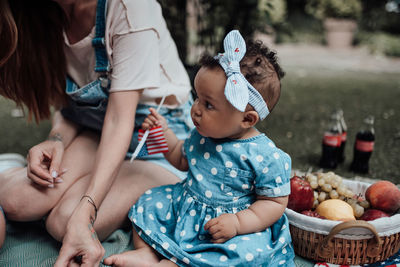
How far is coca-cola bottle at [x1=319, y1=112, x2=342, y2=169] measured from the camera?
7.18ft

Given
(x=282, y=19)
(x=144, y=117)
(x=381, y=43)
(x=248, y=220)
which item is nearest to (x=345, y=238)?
(x=248, y=220)

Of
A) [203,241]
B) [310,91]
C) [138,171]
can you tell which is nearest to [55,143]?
[138,171]

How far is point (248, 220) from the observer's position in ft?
3.81

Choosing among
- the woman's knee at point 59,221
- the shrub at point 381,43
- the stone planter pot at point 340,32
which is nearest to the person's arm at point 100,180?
the woman's knee at point 59,221

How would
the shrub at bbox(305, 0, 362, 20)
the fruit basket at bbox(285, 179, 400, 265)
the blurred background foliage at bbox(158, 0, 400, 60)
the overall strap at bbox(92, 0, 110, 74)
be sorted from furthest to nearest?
1. the shrub at bbox(305, 0, 362, 20)
2. the blurred background foliage at bbox(158, 0, 400, 60)
3. the overall strap at bbox(92, 0, 110, 74)
4. the fruit basket at bbox(285, 179, 400, 265)

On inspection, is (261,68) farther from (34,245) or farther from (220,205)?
(34,245)

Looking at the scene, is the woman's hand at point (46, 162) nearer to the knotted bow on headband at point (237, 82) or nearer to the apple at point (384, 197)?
the knotted bow on headband at point (237, 82)

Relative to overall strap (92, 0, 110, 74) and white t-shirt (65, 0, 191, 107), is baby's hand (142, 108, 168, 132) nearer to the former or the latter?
white t-shirt (65, 0, 191, 107)

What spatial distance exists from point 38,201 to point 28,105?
1.68 feet

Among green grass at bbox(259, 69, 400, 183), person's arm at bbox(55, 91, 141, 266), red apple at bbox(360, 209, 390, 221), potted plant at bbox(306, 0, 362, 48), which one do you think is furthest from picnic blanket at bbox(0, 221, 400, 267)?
potted plant at bbox(306, 0, 362, 48)

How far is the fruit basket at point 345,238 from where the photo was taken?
1.23 m

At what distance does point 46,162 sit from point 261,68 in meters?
1.03

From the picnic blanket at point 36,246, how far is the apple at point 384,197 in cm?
18

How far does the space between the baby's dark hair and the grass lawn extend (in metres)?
1.26
